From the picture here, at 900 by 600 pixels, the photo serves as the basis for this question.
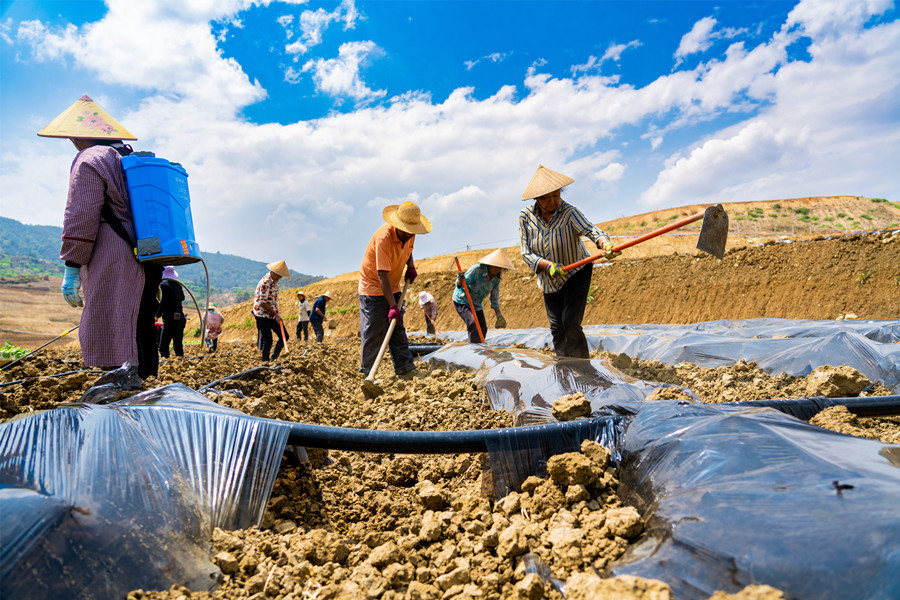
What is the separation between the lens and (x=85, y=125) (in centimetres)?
243

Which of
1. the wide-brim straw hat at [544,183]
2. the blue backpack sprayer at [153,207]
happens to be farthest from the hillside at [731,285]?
the blue backpack sprayer at [153,207]

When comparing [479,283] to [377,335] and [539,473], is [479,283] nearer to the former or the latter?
[377,335]

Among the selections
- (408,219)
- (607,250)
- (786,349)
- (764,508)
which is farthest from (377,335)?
(764,508)

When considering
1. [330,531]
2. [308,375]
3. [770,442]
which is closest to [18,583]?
[330,531]

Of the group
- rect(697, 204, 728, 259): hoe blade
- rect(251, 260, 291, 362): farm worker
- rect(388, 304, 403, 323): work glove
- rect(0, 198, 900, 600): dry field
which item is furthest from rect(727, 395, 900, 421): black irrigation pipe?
rect(251, 260, 291, 362): farm worker

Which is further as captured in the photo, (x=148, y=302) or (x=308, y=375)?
(x=308, y=375)

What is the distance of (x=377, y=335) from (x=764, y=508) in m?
3.51

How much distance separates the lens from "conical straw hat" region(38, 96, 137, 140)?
237 cm

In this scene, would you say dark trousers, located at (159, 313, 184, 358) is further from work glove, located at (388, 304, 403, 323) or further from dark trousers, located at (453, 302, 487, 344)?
dark trousers, located at (453, 302, 487, 344)

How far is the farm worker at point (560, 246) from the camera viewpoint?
351 centimetres

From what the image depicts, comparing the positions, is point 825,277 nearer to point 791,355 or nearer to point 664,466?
point 791,355

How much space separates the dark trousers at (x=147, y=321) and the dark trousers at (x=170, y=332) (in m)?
3.72

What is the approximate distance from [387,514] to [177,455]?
673 mm

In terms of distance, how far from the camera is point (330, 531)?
1521 mm
